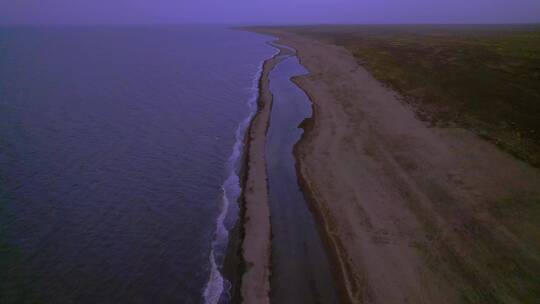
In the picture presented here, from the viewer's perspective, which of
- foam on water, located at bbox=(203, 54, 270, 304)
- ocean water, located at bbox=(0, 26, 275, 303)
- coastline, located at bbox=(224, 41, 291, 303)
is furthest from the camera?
ocean water, located at bbox=(0, 26, 275, 303)

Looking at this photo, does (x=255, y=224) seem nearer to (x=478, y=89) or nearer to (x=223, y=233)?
(x=223, y=233)

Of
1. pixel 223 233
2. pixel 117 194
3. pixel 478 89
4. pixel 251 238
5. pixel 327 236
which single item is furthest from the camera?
pixel 478 89

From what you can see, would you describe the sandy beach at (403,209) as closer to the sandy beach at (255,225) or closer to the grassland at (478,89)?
the sandy beach at (255,225)

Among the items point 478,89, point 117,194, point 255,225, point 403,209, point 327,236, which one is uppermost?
point 478,89

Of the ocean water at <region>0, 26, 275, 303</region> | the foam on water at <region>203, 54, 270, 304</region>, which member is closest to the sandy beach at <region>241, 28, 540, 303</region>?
the foam on water at <region>203, 54, 270, 304</region>

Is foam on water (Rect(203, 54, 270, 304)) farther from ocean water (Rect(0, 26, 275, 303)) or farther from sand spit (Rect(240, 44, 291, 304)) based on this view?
sand spit (Rect(240, 44, 291, 304))

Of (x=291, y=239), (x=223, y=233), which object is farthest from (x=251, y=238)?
(x=291, y=239)

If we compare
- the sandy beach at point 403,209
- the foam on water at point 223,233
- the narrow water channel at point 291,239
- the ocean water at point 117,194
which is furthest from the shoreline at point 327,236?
the ocean water at point 117,194
